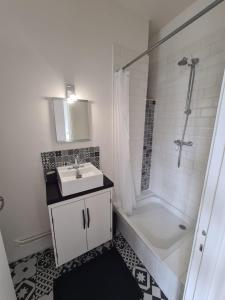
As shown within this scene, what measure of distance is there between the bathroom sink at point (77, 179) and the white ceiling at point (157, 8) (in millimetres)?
1804

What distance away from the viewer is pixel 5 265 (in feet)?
2.91

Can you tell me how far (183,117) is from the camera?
1.76 metres

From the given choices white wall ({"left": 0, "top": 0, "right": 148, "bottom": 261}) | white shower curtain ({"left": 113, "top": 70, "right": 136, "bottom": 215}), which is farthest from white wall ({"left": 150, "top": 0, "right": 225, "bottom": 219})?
white shower curtain ({"left": 113, "top": 70, "right": 136, "bottom": 215})

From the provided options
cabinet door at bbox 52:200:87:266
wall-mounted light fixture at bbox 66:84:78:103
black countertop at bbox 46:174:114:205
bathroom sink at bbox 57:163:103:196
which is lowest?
cabinet door at bbox 52:200:87:266

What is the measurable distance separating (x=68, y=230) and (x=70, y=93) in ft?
4.40

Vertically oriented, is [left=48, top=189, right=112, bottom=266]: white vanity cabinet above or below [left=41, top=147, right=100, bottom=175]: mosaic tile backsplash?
below

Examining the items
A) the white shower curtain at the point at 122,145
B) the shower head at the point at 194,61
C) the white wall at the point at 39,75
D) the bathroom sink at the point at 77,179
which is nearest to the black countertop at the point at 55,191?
the bathroom sink at the point at 77,179

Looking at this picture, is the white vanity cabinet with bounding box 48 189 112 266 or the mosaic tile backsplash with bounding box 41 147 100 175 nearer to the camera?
the white vanity cabinet with bounding box 48 189 112 266

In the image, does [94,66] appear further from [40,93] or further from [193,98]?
[193,98]

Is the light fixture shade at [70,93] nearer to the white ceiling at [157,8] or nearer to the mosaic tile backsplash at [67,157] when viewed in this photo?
the mosaic tile backsplash at [67,157]

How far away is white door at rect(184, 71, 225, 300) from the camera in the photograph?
2.12ft

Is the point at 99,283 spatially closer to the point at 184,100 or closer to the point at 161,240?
the point at 161,240

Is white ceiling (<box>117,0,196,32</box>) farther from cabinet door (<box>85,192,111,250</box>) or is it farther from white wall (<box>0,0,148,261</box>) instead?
cabinet door (<box>85,192,111,250</box>)

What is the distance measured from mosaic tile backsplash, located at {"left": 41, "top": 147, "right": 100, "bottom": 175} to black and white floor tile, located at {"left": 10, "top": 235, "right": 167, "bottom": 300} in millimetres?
984
